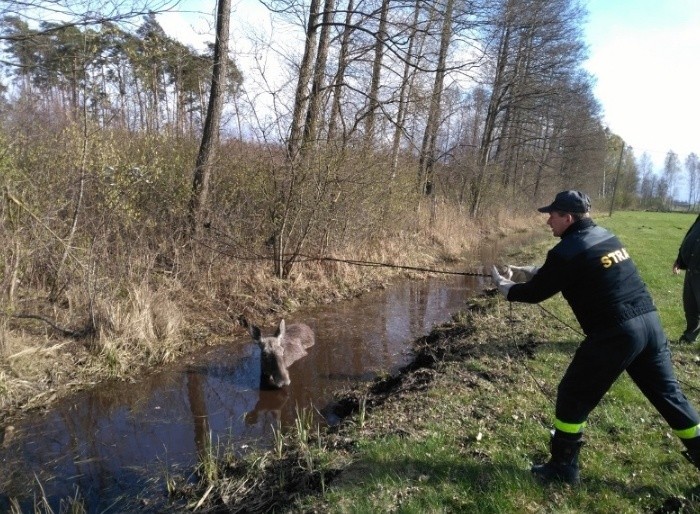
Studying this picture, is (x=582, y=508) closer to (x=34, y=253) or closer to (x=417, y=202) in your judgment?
(x=34, y=253)

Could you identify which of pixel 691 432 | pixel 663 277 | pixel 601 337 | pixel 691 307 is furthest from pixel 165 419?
pixel 663 277

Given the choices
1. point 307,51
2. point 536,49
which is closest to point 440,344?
point 307,51

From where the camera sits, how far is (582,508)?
3609mm

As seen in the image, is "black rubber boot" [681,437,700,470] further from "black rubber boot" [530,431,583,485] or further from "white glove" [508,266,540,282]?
"white glove" [508,266,540,282]

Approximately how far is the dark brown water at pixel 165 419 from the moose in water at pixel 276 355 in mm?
163

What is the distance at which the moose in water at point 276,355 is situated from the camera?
7.12 m

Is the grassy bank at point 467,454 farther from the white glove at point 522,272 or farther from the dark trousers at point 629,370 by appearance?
the white glove at point 522,272

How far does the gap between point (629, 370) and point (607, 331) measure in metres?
0.52

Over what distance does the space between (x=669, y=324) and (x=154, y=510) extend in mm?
8697

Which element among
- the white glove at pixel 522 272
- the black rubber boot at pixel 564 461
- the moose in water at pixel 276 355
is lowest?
the moose in water at pixel 276 355

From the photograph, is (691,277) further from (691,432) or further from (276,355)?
(276,355)

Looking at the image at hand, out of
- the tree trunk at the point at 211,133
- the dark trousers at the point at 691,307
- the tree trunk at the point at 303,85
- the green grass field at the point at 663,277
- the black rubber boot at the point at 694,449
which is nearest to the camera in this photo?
the black rubber boot at the point at 694,449

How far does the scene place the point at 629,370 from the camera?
12.6ft

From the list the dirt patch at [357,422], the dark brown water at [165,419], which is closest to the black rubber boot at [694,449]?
the dirt patch at [357,422]
